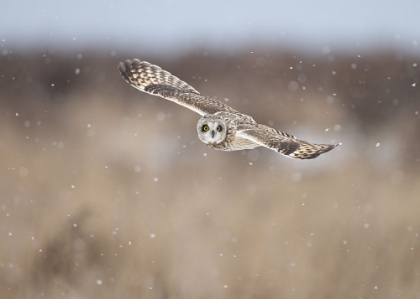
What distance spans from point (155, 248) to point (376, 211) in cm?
131

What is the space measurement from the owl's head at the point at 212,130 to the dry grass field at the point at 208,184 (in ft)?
3.96

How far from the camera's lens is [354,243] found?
2598 millimetres

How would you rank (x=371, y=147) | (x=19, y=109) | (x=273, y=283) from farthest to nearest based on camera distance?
(x=19, y=109), (x=273, y=283), (x=371, y=147)

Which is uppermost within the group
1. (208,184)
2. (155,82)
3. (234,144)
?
(155,82)

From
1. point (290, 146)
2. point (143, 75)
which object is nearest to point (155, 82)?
point (143, 75)

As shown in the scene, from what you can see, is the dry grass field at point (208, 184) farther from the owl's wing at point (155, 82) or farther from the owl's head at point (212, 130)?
the owl's head at point (212, 130)

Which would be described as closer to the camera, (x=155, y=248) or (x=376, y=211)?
(x=376, y=211)

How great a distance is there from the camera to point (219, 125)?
1.17 m

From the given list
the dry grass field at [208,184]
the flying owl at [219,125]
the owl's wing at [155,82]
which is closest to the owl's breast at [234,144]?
the flying owl at [219,125]

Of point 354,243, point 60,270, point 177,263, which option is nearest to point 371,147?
point 354,243

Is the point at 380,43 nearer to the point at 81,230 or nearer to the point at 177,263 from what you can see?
the point at 177,263

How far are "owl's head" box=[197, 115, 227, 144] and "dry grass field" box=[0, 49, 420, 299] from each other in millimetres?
1207

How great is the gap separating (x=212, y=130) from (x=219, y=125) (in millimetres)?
22

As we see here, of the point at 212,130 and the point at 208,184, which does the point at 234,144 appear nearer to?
the point at 212,130
